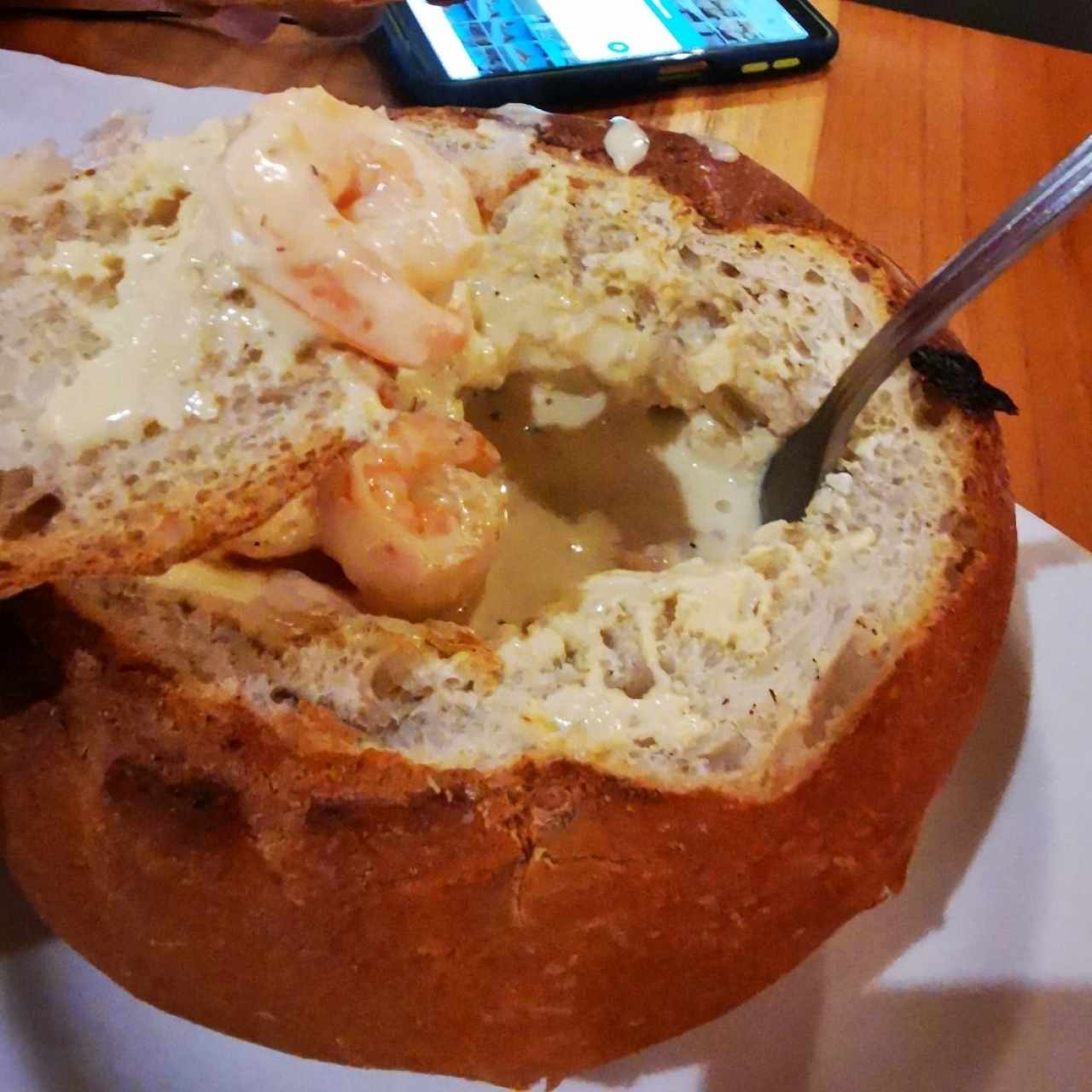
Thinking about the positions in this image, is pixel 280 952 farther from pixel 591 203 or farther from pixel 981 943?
pixel 591 203

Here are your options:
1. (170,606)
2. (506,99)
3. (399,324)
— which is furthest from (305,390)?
(506,99)

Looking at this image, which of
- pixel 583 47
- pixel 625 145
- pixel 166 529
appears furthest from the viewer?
pixel 583 47

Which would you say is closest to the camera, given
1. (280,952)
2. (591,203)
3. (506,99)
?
(280,952)

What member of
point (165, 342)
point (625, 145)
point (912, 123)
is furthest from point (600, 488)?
point (912, 123)

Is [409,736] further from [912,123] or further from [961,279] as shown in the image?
[912,123]

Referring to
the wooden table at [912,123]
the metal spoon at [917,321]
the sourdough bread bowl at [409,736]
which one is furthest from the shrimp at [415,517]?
the wooden table at [912,123]

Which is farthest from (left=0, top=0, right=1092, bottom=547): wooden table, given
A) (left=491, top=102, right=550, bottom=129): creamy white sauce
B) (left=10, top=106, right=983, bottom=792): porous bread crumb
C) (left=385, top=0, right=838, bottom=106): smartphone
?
(left=491, top=102, right=550, bottom=129): creamy white sauce

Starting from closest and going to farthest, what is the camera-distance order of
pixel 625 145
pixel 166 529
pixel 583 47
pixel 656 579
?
pixel 166 529, pixel 656 579, pixel 625 145, pixel 583 47
